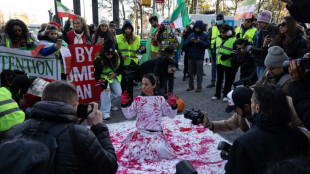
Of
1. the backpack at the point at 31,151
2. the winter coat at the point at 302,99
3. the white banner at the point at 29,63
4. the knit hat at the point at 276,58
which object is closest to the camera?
the backpack at the point at 31,151

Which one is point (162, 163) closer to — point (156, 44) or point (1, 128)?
point (1, 128)

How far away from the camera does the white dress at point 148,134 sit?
11.4 ft

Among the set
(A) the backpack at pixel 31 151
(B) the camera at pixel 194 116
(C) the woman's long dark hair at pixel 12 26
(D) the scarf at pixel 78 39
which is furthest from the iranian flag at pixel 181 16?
(A) the backpack at pixel 31 151

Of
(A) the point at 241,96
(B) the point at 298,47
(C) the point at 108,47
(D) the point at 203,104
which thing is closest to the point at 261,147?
(A) the point at 241,96

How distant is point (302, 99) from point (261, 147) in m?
0.42

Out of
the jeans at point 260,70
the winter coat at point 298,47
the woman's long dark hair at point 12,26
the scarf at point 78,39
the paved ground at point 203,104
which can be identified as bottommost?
the paved ground at point 203,104

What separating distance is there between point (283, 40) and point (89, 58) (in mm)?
3996

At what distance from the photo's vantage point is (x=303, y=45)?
12.6ft

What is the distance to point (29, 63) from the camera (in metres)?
4.93

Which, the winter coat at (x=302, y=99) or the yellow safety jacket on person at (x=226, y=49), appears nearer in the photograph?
the winter coat at (x=302, y=99)

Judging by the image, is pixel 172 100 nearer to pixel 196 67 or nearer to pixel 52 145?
pixel 52 145

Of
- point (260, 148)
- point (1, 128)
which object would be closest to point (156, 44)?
point (1, 128)

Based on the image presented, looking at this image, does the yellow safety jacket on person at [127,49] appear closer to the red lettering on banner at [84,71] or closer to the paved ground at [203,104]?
the red lettering on banner at [84,71]

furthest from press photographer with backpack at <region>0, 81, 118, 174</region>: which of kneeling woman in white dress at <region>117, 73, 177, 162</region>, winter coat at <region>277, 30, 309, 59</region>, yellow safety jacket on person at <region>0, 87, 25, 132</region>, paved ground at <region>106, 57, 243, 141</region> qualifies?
winter coat at <region>277, 30, 309, 59</region>
